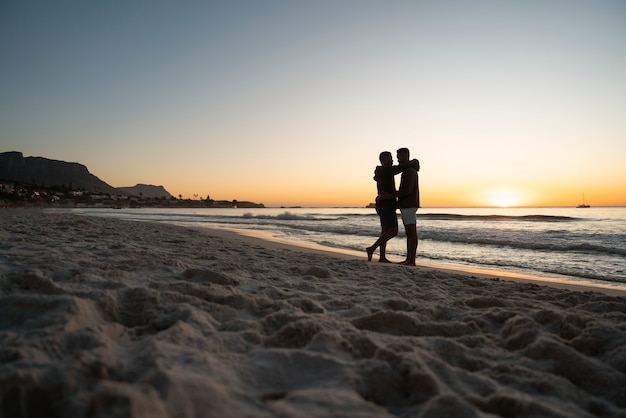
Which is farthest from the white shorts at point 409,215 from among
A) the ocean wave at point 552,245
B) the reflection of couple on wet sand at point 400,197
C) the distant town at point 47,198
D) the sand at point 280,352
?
the distant town at point 47,198

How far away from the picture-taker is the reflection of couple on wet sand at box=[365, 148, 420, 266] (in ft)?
21.8

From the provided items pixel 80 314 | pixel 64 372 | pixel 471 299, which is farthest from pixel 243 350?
pixel 471 299

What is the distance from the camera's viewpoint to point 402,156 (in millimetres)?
6781

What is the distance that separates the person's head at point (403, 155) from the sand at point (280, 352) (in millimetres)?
3831

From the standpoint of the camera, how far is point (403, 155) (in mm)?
6777

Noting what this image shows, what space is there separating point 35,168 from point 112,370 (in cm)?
19726

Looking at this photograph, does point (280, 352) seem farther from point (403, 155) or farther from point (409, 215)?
point (403, 155)

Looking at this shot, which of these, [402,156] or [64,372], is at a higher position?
[402,156]

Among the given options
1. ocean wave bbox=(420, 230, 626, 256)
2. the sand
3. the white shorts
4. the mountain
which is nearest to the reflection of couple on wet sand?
Answer: the white shorts

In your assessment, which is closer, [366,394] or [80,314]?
[366,394]

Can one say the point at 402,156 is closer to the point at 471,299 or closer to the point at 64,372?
the point at 471,299

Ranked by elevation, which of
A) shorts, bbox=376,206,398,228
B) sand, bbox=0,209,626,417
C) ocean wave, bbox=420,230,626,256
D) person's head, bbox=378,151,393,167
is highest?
person's head, bbox=378,151,393,167

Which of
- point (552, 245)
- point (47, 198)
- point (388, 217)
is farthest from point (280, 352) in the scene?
point (47, 198)

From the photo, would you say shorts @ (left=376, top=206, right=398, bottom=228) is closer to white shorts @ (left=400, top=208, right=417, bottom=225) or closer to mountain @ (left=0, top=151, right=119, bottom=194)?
white shorts @ (left=400, top=208, right=417, bottom=225)
